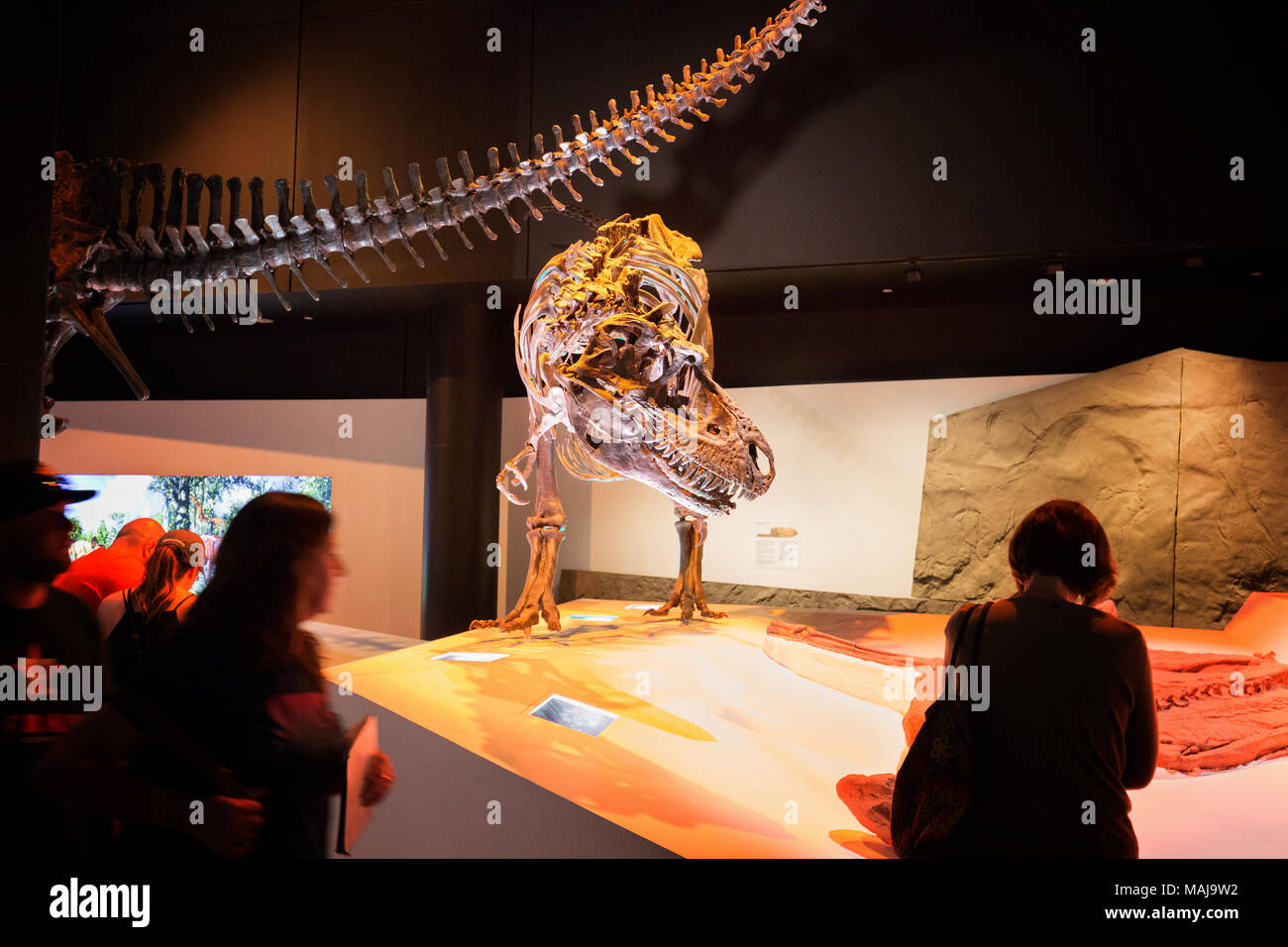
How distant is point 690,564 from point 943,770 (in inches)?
190

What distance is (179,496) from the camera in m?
8.80

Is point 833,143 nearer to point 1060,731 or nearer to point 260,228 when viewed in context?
point 260,228

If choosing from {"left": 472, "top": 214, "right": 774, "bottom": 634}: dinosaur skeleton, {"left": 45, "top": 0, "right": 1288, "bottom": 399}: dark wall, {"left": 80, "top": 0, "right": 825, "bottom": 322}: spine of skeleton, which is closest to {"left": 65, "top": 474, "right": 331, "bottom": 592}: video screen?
{"left": 45, "top": 0, "right": 1288, "bottom": 399}: dark wall

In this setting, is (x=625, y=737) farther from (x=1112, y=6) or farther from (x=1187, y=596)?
(x=1112, y=6)

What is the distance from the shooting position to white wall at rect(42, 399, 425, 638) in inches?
333

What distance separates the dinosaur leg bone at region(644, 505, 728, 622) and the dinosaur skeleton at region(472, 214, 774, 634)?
1155 millimetres

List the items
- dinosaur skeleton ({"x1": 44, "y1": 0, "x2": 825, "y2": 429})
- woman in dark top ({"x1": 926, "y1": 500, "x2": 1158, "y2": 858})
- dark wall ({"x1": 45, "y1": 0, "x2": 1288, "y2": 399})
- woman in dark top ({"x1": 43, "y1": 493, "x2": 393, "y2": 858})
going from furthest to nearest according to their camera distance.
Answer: dark wall ({"x1": 45, "y1": 0, "x2": 1288, "y2": 399})
dinosaur skeleton ({"x1": 44, "y1": 0, "x2": 825, "y2": 429})
woman in dark top ({"x1": 926, "y1": 500, "x2": 1158, "y2": 858})
woman in dark top ({"x1": 43, "y1": 493, "x2": 393, "y2": 858})

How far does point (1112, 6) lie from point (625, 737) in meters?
6.40

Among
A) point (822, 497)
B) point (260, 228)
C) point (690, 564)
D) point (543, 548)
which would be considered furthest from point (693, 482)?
point (822, 497)

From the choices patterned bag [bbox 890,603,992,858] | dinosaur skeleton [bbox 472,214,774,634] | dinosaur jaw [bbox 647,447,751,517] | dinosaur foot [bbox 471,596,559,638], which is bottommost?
dinosaur foot [bbox 471,596,559,638]

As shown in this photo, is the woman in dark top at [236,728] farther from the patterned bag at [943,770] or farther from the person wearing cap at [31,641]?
the patterned bag at [943,770]

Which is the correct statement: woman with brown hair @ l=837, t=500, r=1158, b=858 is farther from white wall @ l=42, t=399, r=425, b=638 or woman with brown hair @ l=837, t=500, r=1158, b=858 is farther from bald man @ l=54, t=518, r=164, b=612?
white wall @ l=42, t=399, r=425, b=638
